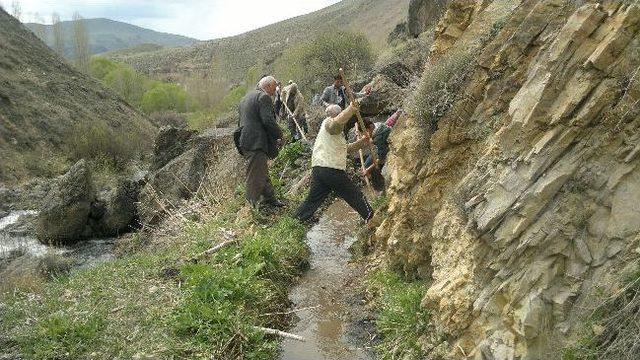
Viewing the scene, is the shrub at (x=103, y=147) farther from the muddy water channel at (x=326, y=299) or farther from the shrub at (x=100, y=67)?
the shrub at (x=100, y=67)

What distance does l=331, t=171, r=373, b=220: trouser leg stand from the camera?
27.5 feet

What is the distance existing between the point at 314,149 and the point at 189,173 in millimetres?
5783

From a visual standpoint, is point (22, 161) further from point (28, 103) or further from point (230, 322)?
point (230, 322)

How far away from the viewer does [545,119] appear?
15.1 ft

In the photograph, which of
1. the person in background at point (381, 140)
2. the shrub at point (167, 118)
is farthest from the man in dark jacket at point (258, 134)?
the shrub at point (167, 118)

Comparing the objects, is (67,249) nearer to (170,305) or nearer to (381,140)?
(381,140)

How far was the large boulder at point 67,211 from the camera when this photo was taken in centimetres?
1581

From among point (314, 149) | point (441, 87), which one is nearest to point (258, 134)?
point (314, 149)

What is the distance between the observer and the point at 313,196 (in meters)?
8.73

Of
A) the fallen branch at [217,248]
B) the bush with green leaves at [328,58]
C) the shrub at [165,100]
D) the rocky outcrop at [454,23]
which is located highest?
the rocky outcrop at [454,23]

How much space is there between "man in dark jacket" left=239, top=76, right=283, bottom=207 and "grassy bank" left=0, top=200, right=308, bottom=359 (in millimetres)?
1247

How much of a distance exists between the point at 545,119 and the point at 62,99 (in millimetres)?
39116

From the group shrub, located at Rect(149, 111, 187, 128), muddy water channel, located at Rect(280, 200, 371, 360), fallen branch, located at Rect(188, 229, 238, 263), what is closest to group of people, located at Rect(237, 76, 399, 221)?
muddy water channel, located at Rect(280, 200, 371, 360)

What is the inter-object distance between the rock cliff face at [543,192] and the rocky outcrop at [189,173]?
7187 mm
